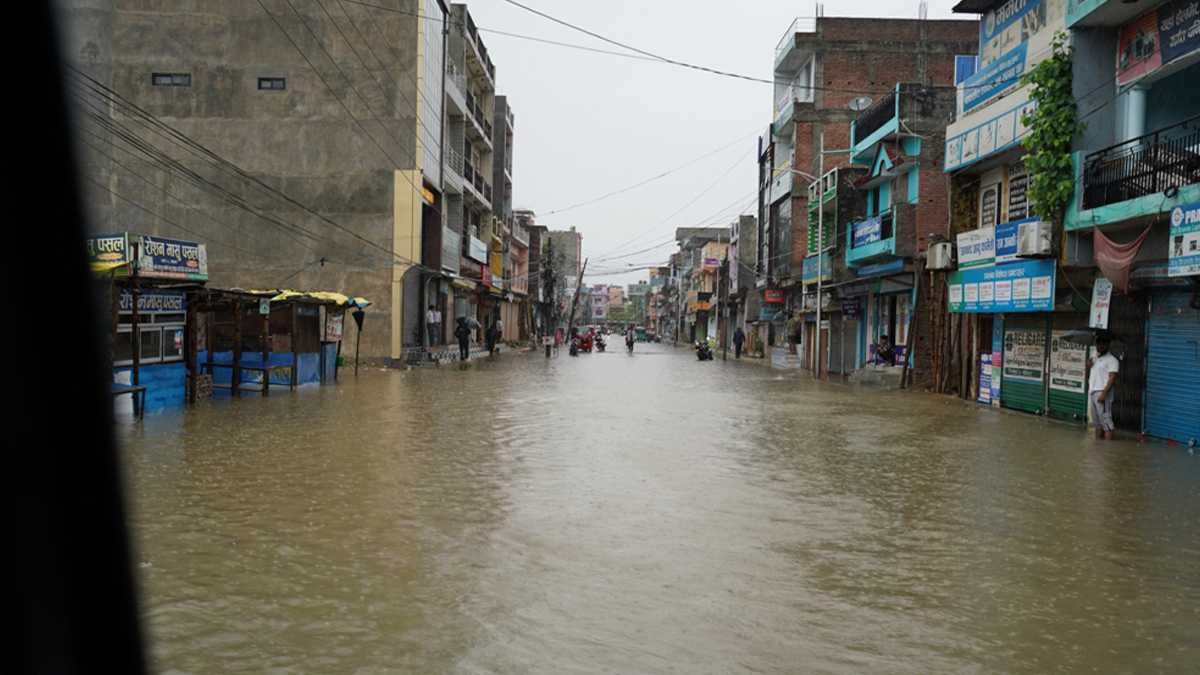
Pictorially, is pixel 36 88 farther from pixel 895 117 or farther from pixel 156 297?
pixel 895 117

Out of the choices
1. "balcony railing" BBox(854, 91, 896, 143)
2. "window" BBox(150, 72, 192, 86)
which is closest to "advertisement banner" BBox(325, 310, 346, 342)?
"window" BBox(150, 72, 192, 86)

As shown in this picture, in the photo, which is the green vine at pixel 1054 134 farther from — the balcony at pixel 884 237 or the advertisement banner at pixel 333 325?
the advertisement banner at pixel 333 325

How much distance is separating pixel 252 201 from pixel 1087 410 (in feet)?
99.6

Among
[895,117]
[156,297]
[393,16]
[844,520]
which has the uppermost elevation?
[393,16]

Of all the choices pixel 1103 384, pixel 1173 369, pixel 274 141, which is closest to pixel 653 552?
pixel 1103 384

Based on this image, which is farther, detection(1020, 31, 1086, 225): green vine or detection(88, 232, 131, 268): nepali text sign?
detection(1020, 31, 1086, 225): green vine

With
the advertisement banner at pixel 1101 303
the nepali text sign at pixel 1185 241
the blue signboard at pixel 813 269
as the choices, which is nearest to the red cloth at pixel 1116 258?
the advertisement banner at pixel 1101 303

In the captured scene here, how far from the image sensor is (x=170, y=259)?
60.4 feet

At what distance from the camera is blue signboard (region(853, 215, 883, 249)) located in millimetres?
32594

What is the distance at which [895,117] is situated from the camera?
31.9 m

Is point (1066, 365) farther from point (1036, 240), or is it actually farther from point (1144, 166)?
point (1144, 166)

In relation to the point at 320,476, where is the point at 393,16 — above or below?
above

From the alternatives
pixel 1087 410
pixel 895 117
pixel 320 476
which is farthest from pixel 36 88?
pixel 895 117

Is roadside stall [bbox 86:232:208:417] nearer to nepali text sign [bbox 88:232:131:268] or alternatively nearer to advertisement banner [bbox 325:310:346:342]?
nepali text sign [bbox 88:232:131:268]
